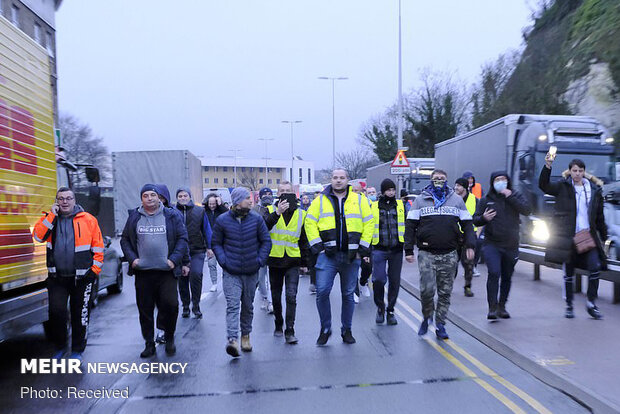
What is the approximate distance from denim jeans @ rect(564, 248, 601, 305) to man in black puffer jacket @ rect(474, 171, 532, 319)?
2.58 ft

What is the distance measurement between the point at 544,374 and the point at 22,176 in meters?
5.56

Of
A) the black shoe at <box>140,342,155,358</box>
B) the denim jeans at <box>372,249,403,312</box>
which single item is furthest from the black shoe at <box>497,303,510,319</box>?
the black shoe at <box>140,342,155,358</box>

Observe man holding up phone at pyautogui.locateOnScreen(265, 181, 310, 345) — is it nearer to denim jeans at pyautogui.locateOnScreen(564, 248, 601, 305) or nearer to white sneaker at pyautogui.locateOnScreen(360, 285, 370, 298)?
white sneaker at pyautogui.locateOnScreen(360, 285, 370, 298)

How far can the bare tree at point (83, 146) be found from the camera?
38281mm

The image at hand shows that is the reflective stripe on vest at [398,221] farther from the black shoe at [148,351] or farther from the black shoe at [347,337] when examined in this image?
the black shoe at [148,351]

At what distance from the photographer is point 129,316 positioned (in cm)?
854

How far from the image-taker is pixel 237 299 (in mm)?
6090

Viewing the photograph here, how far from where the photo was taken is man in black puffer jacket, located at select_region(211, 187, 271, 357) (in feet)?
19.8

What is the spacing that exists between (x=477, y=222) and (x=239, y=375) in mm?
3723

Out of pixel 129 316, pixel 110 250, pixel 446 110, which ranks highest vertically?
pixel 446 110

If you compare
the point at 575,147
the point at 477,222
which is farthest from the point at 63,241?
the point at 575,147

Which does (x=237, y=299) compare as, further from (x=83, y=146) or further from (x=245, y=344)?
(x=83, y=146)

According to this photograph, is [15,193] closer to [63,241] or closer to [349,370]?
[63,241]

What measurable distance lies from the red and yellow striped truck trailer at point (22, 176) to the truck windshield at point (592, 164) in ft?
40.5
